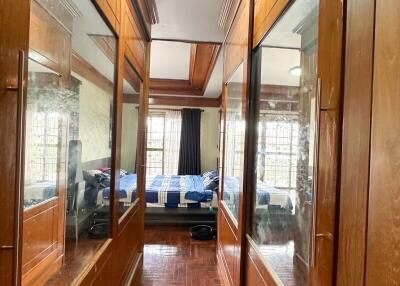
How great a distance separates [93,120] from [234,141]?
4.32ft

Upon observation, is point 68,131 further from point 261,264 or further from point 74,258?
point 261,264

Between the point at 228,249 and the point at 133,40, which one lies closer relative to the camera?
the point at 133,40

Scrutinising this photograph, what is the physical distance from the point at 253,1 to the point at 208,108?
5.53m

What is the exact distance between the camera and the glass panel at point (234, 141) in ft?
7.30

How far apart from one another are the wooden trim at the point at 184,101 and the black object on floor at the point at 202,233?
3661 mm

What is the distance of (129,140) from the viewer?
245 cm

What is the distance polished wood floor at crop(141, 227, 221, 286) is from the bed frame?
20 cm

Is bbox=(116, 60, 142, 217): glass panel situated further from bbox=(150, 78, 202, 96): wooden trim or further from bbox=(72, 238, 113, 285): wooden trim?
bbox=(150, 78, 202, 96): wooden trim

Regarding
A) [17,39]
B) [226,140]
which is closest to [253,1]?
[226,140]

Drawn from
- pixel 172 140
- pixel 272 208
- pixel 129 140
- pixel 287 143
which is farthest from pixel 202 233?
pixel 172 140

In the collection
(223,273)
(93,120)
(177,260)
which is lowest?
(177,260)

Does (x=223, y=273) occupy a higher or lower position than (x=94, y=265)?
lower

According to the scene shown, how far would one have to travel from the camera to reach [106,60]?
5.72ft

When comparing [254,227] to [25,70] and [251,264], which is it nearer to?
[251,264]
